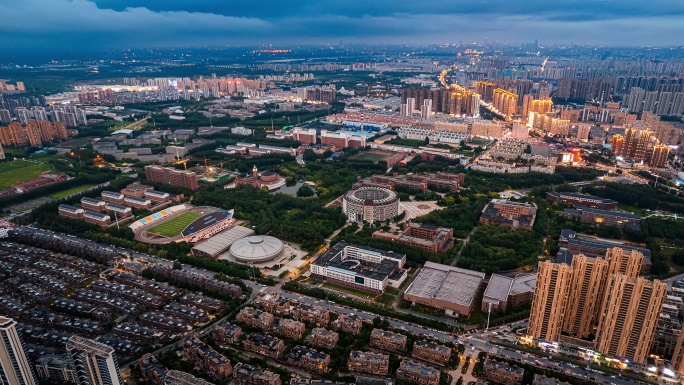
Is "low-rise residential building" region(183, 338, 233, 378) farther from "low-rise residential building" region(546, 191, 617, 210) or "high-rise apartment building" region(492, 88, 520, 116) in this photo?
"high-rise apartment building" region(492, 88, 520, 116)

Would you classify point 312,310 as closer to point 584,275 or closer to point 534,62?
point 584,275

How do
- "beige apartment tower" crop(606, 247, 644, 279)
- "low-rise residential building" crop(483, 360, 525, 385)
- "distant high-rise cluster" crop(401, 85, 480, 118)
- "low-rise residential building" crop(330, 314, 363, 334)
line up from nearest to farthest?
1. "low-rise residential building" crop(483, 360, 525, 385)
2. "beige apartment tower" crop(606, 247, 644, 279)
3. "low-rise residential building" crop(330, 314, 363, 334)
4. "distant high-rise cluster" crop(401, 85, 480, 118)

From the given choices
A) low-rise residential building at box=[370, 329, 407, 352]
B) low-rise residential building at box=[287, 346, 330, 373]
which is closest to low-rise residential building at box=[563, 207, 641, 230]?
low-rise residential building at box=[370, 329, 407, 352]

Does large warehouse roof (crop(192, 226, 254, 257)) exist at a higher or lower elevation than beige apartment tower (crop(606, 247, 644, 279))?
lower

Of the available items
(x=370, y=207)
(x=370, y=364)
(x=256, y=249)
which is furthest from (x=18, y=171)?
(x=370, y=364)

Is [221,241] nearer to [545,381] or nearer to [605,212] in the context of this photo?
[545,381]
